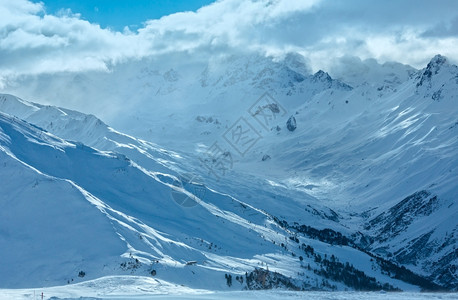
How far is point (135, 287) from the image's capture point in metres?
83.1

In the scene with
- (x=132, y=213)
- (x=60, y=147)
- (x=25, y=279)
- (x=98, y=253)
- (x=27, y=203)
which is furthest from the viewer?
(x=60, y=147)

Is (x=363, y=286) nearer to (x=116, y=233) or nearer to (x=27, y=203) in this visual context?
(x=116, y=233)

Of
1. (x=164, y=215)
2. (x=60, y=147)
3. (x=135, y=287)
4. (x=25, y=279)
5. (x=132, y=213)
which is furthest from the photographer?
(x=60, y=147)

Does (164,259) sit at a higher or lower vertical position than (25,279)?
higher

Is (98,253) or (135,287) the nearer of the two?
(135,287)

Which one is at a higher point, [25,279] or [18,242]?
[18,242]

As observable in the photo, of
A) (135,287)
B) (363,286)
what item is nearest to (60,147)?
(363,286)

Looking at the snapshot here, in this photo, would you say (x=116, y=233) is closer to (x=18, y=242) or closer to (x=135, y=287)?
(x=18, y=242)

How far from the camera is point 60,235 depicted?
424 feet

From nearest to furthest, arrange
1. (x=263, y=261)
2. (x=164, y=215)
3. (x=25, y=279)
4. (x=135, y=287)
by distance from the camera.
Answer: (x=135, y=287)
(x=25, y=279)
(x=263, y=261)
(x=164, y=215)

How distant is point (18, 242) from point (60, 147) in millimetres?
73706

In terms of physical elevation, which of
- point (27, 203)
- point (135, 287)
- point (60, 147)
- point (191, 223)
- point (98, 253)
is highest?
point (60, 147)

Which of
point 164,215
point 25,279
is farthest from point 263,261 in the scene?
point 25,279

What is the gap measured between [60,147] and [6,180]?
49.5 m
